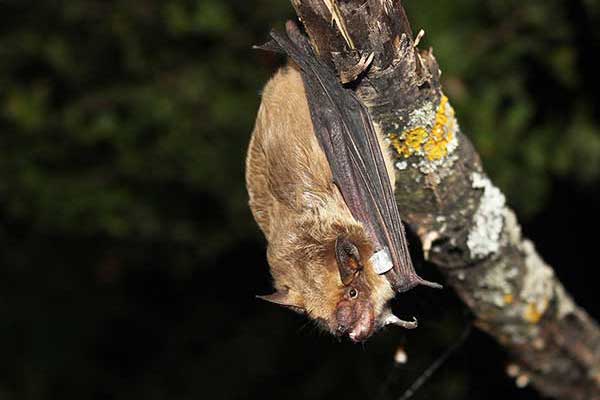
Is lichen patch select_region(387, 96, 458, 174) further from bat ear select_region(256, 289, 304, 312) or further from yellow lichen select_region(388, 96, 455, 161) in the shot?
bat ear select_region(256, 289, 304, 312)

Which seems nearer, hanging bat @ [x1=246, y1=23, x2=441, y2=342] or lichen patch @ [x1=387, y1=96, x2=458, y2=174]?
lichen patch @ [x1=387, y1=96, x2=458, y2=174]

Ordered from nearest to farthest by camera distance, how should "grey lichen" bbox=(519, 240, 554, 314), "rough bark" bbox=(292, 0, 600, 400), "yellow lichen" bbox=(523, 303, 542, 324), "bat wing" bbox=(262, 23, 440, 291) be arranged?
1. "rough bark" bbox=(292, 0, 600, 400)
2. "bat wing" bbox=(262, 23, 440, 291)
3. "grey lichen" bbox=(519, 240, 554, 314)
4. "yellow lichen" bbox=(523, 303, 542, 324)

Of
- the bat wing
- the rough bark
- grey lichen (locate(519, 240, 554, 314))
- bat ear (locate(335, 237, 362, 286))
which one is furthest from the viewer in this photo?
grey lichen (locate(519, 240, 554, 314))

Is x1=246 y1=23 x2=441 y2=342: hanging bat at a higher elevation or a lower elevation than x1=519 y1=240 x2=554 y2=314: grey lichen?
higher

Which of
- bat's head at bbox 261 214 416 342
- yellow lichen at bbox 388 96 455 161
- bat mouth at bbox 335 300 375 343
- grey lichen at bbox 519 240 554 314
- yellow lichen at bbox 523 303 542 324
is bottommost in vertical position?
yellow lichen at bbox 523 303 542 324

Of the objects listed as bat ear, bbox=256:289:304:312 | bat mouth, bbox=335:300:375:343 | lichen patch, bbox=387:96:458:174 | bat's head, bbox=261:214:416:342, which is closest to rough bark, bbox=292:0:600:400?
lichen patch, bbox=387:96:458:174

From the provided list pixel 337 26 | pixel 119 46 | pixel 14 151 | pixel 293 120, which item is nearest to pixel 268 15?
pixel 119 46

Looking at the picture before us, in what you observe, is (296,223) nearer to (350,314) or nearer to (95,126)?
(350,314)
